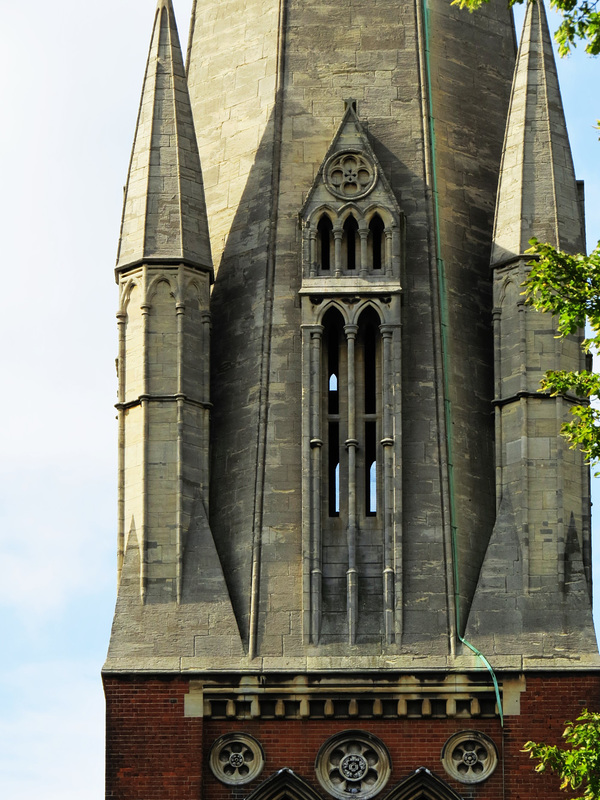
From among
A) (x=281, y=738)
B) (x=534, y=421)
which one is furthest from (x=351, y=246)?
(x=281, y=738)

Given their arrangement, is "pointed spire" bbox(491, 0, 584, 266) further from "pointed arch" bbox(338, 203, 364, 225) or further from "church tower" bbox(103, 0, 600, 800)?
"pointed arch" bbox(338, 203, 364, 225)

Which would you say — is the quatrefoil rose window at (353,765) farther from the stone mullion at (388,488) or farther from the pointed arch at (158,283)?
the pointed arch at (158,283)

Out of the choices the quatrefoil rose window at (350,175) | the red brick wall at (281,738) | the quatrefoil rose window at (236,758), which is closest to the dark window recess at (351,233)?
the quatrefoil rose window at (350,175)

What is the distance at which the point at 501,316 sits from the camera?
1797 inches

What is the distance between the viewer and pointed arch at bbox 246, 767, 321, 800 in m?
42.6

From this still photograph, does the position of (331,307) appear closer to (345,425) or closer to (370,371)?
(370,371)

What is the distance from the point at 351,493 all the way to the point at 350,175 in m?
5.43

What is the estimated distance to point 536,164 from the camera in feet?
152

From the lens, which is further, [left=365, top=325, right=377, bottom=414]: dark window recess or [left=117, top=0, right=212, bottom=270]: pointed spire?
[left=117, top=0, right=212, bottom=270]: pointed spire

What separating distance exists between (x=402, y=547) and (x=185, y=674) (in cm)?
376

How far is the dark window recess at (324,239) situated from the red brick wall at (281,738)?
7.24 metres

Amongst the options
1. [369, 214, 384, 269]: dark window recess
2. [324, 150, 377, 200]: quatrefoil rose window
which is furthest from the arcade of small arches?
[324, 150, 377, 200]: quatrefoil rose window

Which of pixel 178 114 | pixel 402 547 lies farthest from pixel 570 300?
pixel 178 114

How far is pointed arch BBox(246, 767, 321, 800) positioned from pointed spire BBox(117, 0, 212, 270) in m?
8.22
